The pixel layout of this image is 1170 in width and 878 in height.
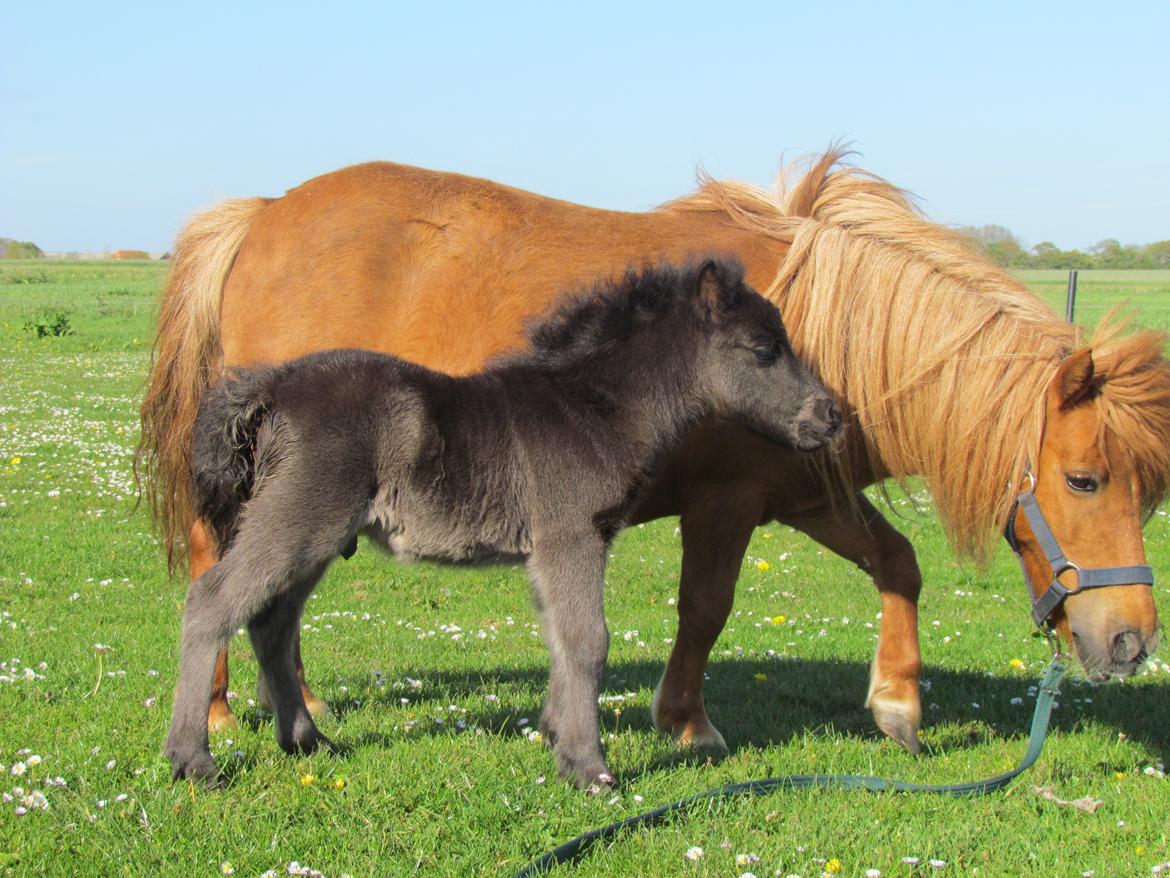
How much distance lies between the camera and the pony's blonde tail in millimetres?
6270

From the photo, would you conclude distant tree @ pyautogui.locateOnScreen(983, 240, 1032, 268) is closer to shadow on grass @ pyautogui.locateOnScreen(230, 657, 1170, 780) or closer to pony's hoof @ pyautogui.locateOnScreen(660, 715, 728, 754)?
shadow on grass @ pyautogui.locateOnScreen(230, 657, 1170, 780)

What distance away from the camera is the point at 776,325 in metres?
4.80

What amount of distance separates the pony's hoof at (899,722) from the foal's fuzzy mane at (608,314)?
2330 millimetres

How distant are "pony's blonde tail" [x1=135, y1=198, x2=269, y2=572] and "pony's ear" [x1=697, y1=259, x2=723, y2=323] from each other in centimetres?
292

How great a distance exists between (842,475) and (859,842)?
6.38 feet

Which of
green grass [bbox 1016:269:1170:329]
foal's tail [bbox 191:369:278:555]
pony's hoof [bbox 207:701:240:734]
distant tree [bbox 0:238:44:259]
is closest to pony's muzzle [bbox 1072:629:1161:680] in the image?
foal's tail [bbox 191:369:278:555]

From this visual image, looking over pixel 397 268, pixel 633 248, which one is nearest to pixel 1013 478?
pixel 633 248

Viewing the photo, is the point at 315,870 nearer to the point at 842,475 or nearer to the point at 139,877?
the point at 139,877

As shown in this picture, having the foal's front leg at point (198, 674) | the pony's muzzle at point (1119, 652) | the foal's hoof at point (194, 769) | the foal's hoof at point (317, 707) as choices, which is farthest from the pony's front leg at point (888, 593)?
the foal's hoof at point (194, 769)

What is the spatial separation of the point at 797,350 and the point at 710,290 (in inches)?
37.8

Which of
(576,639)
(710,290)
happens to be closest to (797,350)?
(710,290)

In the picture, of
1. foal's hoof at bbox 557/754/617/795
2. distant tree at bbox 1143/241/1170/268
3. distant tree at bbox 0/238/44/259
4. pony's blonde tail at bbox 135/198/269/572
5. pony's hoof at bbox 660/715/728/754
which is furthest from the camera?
distant tree at bbox 0/238/44/259

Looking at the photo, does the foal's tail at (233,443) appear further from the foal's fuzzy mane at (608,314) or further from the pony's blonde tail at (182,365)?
the pony's blonde tail at (182,365)

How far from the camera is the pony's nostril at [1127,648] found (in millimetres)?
4617
